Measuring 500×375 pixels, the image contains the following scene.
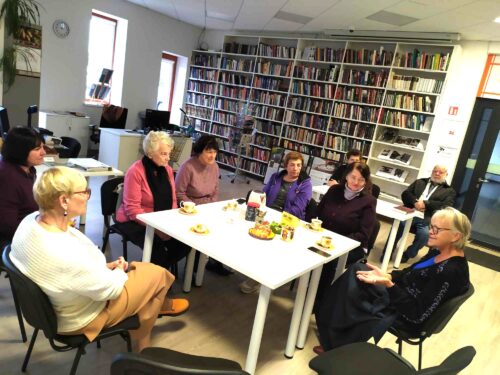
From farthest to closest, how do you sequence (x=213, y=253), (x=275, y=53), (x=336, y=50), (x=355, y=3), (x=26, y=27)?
(x=275, y=53) → (x=336, y=50) → (x=26, y=27) → (x=355, y=3) → (x=213, y=253)

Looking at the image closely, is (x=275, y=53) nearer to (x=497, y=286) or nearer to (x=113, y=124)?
(x=113, y=124)

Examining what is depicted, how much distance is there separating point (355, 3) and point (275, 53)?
2.74 metres

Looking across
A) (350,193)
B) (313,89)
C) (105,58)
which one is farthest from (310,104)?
(350,193)

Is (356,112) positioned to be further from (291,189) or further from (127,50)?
(127,50)

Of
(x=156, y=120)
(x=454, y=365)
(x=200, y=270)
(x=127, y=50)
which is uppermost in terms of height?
(x=127, y=50)

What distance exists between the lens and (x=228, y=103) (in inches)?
307

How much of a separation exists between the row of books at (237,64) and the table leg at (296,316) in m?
5.93

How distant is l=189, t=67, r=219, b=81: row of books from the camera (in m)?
7.89

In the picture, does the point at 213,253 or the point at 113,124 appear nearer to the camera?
the point at 213,253

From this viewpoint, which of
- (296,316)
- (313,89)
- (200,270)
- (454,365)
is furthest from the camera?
(313,89)

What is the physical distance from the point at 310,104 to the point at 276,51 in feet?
4.24

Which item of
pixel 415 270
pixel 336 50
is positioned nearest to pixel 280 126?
pixel 336 50

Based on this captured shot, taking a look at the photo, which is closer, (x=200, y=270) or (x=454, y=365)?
(x=454, y=365)

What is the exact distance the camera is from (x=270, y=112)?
284 inches
